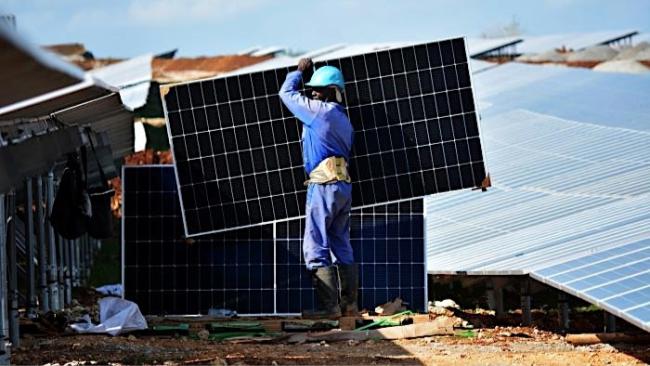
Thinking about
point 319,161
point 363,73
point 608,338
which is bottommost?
point 608,338

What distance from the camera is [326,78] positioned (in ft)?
40.4

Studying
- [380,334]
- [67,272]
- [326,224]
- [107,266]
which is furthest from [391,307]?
[107,266]

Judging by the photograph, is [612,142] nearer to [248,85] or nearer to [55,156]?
[248,85]

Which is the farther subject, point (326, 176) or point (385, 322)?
point (326, 176)

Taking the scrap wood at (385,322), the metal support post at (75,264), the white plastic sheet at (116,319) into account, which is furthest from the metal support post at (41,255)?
the metal support post at (75,264)

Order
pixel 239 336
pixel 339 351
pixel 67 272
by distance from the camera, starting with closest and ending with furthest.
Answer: pixel 339 351, pixel 239 336, pixel 67 272

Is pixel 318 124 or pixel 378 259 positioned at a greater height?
pixel 318 124

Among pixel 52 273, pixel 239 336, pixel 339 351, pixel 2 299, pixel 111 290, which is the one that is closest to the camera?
pixel 2 299

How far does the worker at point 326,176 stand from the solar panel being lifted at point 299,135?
370mm

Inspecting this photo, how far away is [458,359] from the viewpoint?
10.3 m

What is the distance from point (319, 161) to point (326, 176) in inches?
5.3

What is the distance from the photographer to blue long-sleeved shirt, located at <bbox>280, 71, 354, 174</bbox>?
485 inches

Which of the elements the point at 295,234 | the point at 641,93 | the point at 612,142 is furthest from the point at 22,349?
the point at 641,93

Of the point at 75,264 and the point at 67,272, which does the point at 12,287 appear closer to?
the point at 67,272
